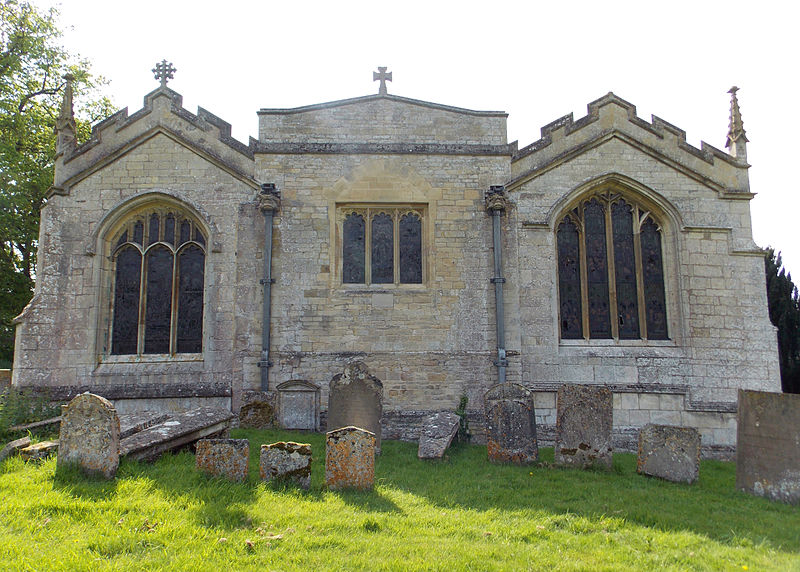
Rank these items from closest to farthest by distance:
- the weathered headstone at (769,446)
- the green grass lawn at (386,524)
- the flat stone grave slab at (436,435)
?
the green grass lawn at (386,524) → the weathered headstone at (769,446) → the flat stone grave slab at (436,435)

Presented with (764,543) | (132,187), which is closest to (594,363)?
(764,543)

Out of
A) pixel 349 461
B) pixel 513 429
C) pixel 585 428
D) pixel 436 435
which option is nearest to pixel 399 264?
pixel 436 435

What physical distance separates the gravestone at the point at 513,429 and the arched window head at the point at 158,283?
636 centimetres

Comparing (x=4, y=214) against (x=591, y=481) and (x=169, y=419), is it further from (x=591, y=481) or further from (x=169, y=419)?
(x=591, y=481)

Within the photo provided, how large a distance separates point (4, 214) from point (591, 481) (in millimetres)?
15652

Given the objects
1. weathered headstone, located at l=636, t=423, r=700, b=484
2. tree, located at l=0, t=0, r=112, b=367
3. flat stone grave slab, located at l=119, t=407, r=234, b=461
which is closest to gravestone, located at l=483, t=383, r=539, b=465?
weathered headstone, located at l=636, t=423, r=700, b=484

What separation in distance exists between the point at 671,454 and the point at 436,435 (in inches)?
127

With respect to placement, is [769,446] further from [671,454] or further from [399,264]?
[399,264]

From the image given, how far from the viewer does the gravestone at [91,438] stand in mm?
6379

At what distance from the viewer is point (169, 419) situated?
27.7 feet

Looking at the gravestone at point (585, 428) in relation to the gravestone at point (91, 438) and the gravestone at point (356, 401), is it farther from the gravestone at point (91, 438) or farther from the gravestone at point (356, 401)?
the gravestone at point (91, 438)

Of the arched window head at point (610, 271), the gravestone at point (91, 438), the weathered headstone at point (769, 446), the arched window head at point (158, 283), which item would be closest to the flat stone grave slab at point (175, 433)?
the gravestone at point (91, 438)

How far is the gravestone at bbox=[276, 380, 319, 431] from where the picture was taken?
34.7 feet

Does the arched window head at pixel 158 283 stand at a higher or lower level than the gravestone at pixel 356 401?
higher
